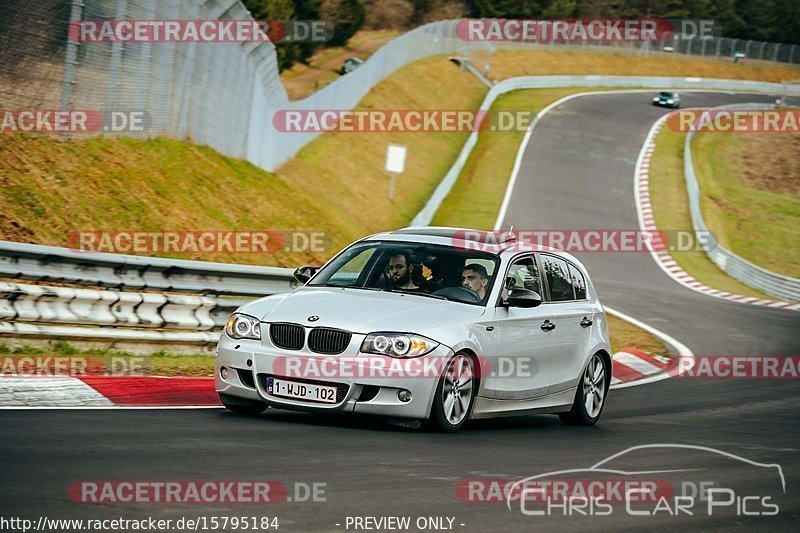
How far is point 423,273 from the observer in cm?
992

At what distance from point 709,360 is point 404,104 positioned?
35005mm

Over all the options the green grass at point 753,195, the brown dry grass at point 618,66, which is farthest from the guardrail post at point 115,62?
the brown dry grass at point 618,66

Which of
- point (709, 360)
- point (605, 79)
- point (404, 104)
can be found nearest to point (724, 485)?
point (709, 360)

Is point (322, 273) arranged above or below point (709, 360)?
above

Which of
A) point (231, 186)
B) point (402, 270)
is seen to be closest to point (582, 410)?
point (402, 270)

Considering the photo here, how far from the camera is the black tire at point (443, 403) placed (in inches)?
344

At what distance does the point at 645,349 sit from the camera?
19094 millimetres

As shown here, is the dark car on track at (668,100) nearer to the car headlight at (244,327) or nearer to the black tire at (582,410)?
the black tire at (582,410)

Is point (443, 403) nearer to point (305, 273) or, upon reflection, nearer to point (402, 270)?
point (402, 270)

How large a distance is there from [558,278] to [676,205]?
33109 millimetres

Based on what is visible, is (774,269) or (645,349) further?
(774,269)

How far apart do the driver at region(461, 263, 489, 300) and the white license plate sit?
1740 mm

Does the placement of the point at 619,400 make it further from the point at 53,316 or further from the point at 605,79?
the point at 605,79

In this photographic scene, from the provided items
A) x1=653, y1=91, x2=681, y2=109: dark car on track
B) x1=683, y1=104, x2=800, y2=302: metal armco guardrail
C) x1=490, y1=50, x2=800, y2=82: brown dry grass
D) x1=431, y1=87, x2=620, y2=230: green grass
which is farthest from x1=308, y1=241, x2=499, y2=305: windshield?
x1=653, y1=91, x2=681, y2=109: dark car on track
